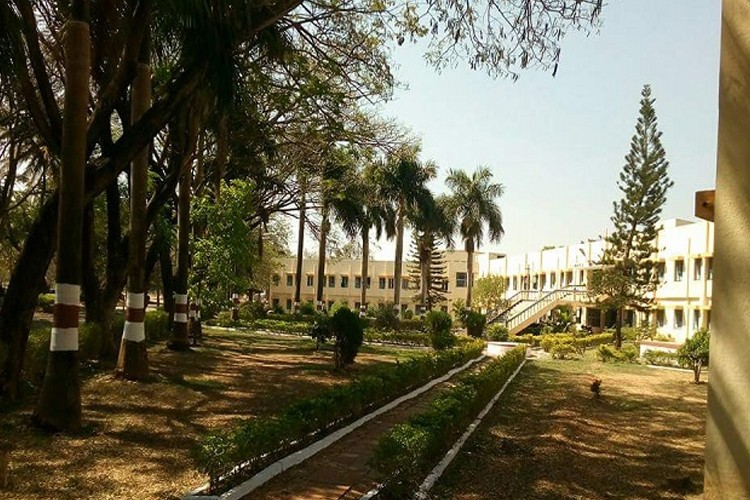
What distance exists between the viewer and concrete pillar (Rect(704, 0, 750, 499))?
8.26 ft

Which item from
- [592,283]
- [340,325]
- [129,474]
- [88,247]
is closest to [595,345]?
[592,283]

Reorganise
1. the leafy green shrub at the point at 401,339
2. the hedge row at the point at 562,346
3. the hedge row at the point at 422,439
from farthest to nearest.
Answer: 1. the leafy green shrub at the point at 401,339
2. the hedge row at the point at 562,346
3. the hedge row at the point at 422,439

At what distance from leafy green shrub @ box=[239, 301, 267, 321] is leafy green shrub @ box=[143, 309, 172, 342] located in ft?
37.5

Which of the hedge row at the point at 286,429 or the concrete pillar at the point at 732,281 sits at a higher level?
the concrete pillar at the point at 732,281

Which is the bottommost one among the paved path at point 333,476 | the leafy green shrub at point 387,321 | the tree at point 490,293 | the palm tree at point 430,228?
the leafy green shrub at point 387,321

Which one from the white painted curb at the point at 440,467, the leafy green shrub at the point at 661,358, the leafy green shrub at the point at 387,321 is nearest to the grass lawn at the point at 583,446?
the white painted curb at the point at 440,467

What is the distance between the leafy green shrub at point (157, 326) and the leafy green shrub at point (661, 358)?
1599cm

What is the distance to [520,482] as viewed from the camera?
619cm

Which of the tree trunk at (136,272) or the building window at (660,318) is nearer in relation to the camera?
the tree trunk at (136,272)

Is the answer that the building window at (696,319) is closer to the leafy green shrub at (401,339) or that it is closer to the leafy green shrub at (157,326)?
the leafy green shrub at (401,339)

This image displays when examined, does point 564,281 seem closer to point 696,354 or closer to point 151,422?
point 696,354

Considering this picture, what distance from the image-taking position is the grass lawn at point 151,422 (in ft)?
16.7

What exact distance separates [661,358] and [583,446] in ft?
51.9

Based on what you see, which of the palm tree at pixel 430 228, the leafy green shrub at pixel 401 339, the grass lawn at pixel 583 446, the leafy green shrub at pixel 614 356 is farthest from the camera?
the palm tree at pixel 430 228
